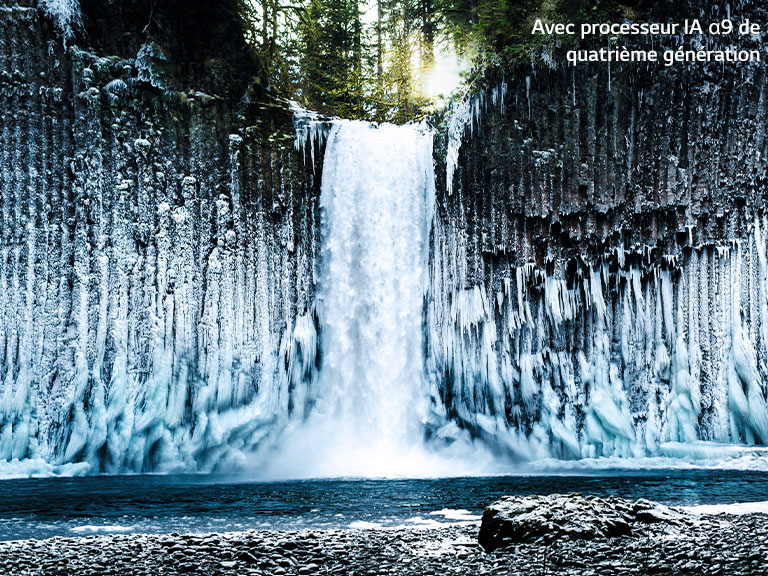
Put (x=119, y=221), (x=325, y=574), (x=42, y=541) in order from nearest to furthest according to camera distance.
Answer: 1. (x=325, y=574)
2. (x=42, y=541)
3. (x=119, y=221)

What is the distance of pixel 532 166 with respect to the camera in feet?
50.3

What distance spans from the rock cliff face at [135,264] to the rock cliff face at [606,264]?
13.2 feet

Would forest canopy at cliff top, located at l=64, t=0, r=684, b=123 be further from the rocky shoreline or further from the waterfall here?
the rocky shoreline

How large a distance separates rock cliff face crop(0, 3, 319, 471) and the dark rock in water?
345 inches

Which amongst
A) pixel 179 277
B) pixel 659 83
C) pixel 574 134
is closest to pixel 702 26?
pixel 659 83

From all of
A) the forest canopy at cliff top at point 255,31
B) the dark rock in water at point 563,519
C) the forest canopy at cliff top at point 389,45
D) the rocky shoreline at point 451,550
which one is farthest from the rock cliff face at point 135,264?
the dark rock in water at point 563,519

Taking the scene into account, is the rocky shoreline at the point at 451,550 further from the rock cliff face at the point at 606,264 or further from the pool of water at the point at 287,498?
the rock cliff face at the point at 606,264

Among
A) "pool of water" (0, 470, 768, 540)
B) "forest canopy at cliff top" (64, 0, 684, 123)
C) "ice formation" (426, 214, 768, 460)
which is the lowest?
"pool of water" (0, 470, 768, 540)

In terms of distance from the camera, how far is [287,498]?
9570 mm

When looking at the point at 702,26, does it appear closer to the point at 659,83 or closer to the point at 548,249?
the point at 659,83

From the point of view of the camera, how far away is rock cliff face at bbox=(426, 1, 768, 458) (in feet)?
45.8


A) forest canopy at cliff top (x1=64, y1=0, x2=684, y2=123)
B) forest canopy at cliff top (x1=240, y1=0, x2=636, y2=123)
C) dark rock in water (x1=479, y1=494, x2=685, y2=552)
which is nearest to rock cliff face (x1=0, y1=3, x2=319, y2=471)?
forest canopy at cliff top (x1=64, y1=0, x2=684, y2=123)

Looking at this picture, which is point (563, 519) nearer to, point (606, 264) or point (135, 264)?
point (606, 264)

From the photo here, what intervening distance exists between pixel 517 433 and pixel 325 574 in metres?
10.2
